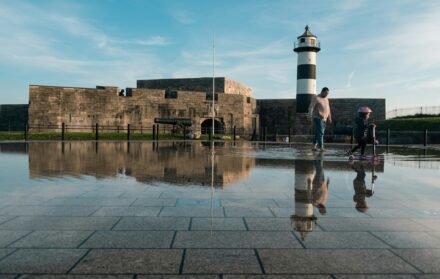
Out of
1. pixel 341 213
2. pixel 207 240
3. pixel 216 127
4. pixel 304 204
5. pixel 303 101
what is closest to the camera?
pixel 207 240

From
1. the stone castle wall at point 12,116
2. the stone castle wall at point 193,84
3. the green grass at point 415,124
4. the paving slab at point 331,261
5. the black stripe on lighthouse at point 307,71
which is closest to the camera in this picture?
the paving slab at point 331,261

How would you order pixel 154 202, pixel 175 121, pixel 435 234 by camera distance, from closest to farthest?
pixel 435 234 → pixel 154 202 → pixel 175 121

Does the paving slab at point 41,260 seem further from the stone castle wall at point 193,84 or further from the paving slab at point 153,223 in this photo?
the stone castle wall at point 193,84

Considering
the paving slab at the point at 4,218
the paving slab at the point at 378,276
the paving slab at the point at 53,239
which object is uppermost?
the paving slab at the point at 4,218

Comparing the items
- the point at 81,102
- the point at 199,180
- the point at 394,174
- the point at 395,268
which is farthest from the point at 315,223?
the point at 81,102

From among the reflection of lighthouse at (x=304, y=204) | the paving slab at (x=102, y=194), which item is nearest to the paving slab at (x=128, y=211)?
the paving slab at (x=102, y=194)

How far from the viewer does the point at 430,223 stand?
338cm

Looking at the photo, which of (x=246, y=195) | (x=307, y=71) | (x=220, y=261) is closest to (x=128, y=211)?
(x=246, y=195)

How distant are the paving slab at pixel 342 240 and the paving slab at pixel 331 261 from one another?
102mm

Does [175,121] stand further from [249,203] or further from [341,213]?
[341,213]

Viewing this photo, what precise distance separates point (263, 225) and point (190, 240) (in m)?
0.73

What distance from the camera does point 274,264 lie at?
2.37m

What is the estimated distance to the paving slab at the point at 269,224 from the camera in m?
3.17

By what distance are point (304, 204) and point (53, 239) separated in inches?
96.1
